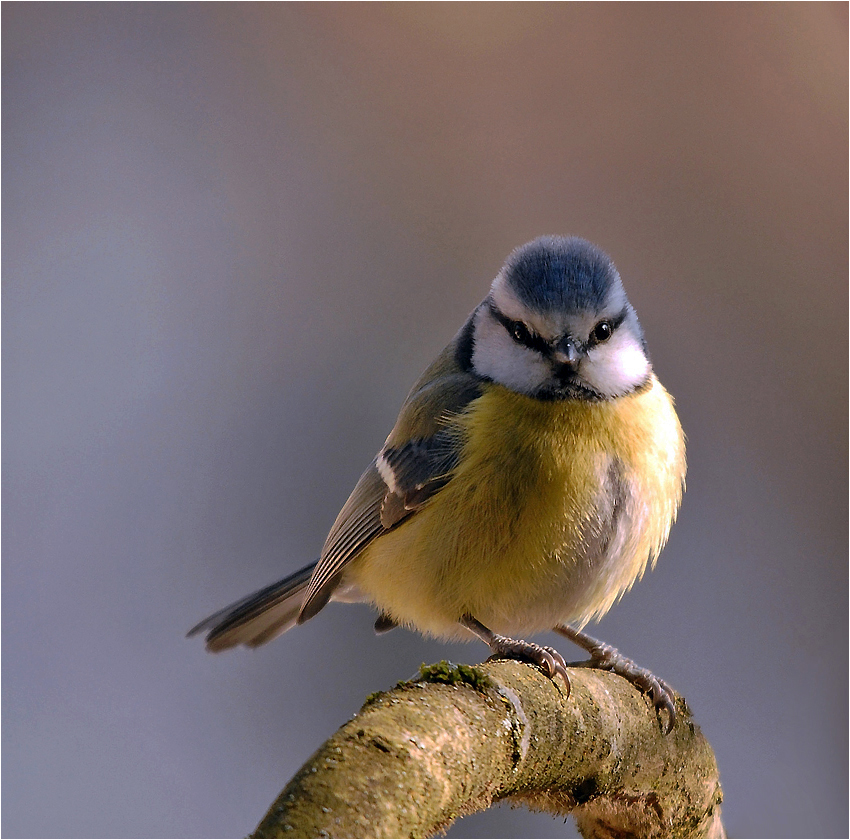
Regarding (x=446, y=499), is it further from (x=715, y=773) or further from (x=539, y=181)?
(x=539, y=181)

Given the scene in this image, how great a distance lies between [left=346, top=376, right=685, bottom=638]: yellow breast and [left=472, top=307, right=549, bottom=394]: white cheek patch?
0.02 m

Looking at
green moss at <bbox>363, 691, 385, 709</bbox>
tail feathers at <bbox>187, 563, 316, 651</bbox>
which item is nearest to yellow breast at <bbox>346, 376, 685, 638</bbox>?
tail feathers at <bbox>187, 563, 316, 651</bbox>

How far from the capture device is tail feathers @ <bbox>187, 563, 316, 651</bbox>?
158cm

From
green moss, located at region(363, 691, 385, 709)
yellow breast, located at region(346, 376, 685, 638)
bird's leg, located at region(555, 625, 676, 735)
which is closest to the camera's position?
green moss, located at region(363, 691, 385, 709)

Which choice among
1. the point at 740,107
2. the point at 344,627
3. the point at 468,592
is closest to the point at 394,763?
the point at 468,592

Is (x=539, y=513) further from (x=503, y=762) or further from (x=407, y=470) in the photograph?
(x=503, y=762)

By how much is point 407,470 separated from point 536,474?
0.24 metres

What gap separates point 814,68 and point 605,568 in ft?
5.11

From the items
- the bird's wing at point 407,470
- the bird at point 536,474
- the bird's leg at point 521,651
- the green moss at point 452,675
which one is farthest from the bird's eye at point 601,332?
the green moss at point 452,675

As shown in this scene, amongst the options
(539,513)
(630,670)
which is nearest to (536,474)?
(539,513)

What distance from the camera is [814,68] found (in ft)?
7.14

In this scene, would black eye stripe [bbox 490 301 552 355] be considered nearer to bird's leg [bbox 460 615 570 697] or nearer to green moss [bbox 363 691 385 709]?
bird's leg [bbox 460 615 570 697]

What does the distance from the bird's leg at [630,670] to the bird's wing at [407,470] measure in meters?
0.34

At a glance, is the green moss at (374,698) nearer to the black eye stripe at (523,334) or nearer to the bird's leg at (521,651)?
the bird's leg at (521,651)
